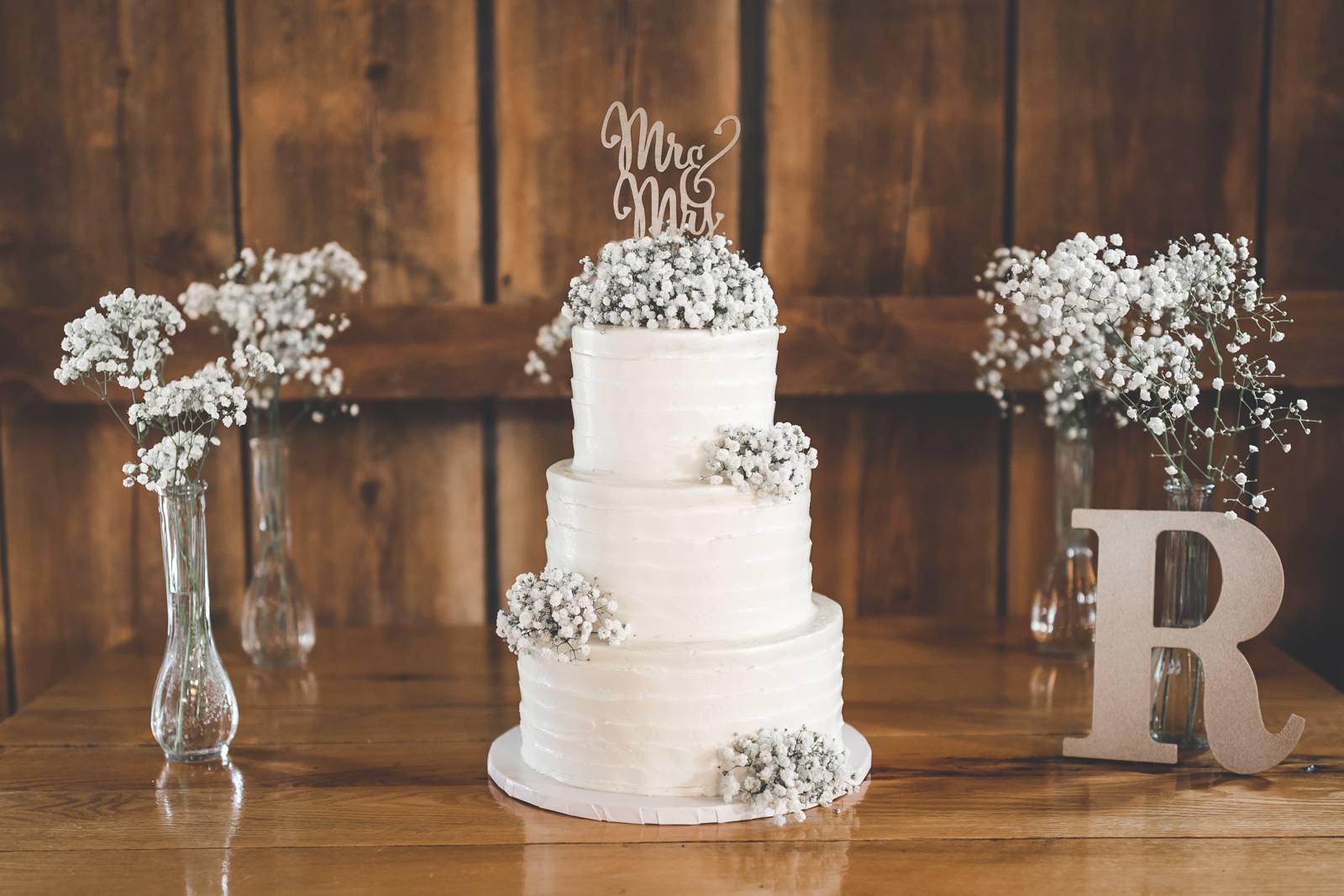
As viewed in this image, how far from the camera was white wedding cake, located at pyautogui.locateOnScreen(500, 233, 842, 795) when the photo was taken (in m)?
1.51

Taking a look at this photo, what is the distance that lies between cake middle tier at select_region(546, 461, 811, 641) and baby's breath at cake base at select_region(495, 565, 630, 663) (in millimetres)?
26

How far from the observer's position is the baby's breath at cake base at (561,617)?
149 cm

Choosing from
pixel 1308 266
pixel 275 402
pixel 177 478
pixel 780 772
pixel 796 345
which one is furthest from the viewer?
pixel 1308 266

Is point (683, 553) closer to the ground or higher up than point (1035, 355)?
closer to the ground

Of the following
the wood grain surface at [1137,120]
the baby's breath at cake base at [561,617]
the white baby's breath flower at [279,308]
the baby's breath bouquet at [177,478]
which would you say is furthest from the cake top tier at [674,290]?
the wood grain surface at [1137,120]

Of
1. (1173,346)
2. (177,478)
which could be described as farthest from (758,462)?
(177,478)

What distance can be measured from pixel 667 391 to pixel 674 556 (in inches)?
7.6

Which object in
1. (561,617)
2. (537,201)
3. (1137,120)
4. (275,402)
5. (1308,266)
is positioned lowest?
(561,617)

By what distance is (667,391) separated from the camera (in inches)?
60.2

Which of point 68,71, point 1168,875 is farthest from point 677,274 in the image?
point 68,71

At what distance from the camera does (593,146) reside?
230 centimetres

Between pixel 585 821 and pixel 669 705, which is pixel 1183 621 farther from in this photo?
pixel 585 821

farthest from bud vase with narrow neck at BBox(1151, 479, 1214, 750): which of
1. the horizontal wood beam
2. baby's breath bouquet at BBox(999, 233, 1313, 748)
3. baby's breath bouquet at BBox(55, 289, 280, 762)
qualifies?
baby's breath bouquet at BBox(55, 289, 280, 762)

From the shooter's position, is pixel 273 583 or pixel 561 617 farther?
pixel 273 583
